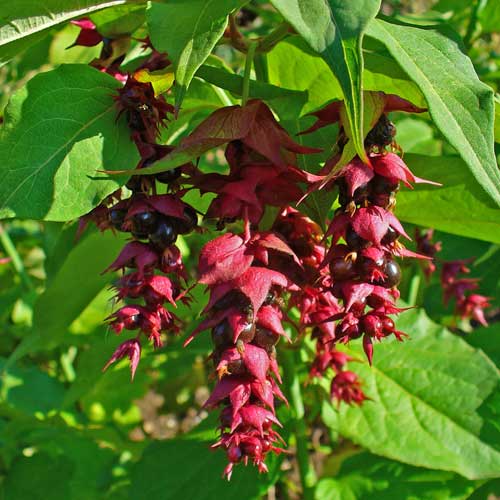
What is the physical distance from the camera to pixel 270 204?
729mm

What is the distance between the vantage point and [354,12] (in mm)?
564

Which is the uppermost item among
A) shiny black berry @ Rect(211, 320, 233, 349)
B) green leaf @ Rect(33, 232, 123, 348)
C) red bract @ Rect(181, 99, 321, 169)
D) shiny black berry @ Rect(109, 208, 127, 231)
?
red bract @ Rect(181, 99, 321, 169)

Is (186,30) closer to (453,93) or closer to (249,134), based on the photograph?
(249,134)

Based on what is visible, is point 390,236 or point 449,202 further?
point 449,202

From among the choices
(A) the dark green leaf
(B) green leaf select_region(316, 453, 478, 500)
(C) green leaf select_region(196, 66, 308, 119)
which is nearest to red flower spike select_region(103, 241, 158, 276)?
(C) green leaf select_region(196, 66, 308, 119)

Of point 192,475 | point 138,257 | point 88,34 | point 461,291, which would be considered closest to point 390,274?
point 138,257

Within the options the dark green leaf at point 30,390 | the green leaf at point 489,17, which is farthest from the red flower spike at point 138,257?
the dark green leaf at point 30,390

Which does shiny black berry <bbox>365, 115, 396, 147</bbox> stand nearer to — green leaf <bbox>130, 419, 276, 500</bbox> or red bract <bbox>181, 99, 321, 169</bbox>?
red bract <bbox>181, 99, 321, 169</bbox>

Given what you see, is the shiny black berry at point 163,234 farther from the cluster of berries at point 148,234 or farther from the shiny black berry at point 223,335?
the shiny black berry at point 223,335

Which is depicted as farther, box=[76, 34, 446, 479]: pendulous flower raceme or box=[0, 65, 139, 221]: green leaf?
box=[0, 65, 139, 221]: green leaf

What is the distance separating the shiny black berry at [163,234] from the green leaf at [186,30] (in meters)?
0.13

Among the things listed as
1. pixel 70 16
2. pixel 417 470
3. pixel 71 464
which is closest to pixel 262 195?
pixel 70 16

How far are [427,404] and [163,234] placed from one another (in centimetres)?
72

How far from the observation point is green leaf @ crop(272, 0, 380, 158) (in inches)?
21.5
